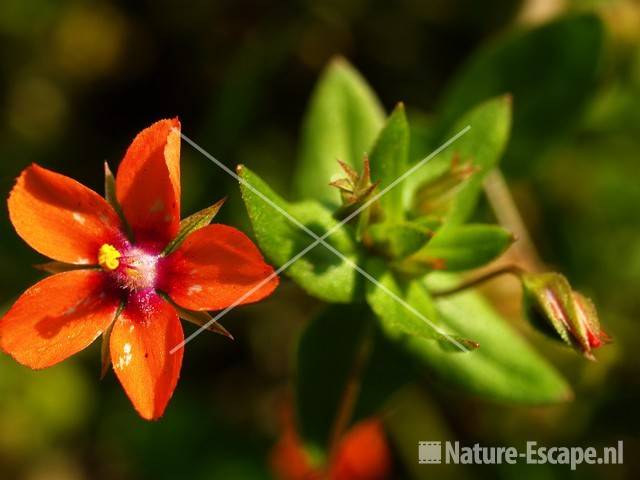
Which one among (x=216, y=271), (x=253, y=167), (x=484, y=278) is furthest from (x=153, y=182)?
(x=253, y=167)

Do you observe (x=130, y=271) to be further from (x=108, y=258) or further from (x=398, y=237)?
(x=398, y=237)

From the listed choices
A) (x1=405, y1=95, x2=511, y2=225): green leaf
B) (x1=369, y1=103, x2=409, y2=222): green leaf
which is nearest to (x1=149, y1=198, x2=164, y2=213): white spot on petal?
(x1=369, y1=103, x2=409, y2=222): green leaf

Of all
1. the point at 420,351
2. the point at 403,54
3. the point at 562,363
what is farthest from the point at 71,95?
the point at 562,363

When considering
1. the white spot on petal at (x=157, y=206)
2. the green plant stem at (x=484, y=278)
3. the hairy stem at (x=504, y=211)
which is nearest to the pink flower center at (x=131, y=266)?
the white spot on petal at (x=157, y=206)

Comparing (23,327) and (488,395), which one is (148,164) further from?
(488,395)

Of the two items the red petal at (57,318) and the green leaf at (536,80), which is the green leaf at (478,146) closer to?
the green leaf at (536,80)

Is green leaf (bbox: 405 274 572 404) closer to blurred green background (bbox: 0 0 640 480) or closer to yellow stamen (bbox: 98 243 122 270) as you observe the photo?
blurred green background (bbox: 0 0 640 480)
